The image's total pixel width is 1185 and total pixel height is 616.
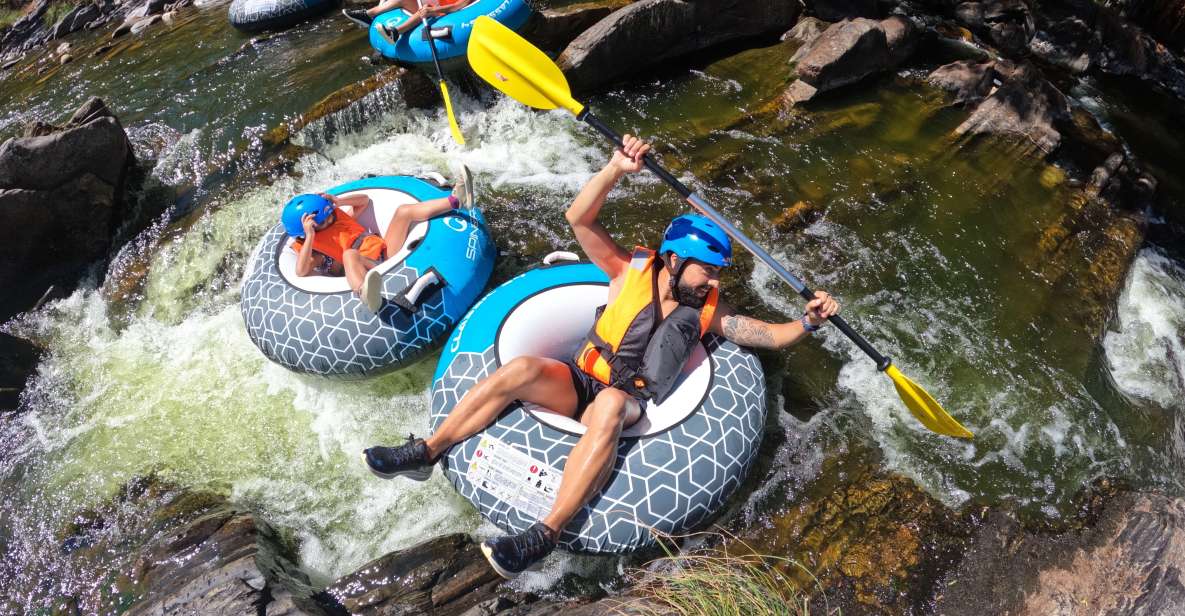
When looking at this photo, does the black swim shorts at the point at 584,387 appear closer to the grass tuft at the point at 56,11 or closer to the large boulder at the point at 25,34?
the large boulder at the point at 25,34

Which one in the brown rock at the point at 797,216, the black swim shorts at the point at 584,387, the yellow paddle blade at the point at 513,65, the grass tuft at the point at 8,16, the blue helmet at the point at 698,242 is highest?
the yellow paddle blade at the point at 513,65

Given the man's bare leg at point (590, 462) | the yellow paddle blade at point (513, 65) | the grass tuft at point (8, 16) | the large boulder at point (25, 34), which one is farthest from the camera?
the grass tuft at point (8, 16)

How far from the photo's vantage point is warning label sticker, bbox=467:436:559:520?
289 centimetres

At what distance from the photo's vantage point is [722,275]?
4.43m

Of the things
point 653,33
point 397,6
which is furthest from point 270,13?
point 653,33

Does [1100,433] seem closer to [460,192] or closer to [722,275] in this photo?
[722,275]

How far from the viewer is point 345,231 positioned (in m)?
4.05

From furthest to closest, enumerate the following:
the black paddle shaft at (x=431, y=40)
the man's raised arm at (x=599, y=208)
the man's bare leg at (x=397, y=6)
→ the man's bare leg at (x=397, y=6) → the black paddle shaft at (x=431, y=40) → the man's raised arm at (x=599, y=208)

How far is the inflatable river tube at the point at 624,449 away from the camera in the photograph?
2.87 m

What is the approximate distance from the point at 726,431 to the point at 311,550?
211cm

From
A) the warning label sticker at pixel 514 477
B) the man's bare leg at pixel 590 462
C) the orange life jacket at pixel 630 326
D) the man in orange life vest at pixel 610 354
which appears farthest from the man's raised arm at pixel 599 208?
the warning label sticker at pixel 514 477

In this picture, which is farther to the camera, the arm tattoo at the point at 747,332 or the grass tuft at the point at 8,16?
the grass tuft at the point at 8,16

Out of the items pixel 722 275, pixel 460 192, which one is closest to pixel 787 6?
pixel 722 275

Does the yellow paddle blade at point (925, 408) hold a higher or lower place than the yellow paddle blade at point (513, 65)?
lower
